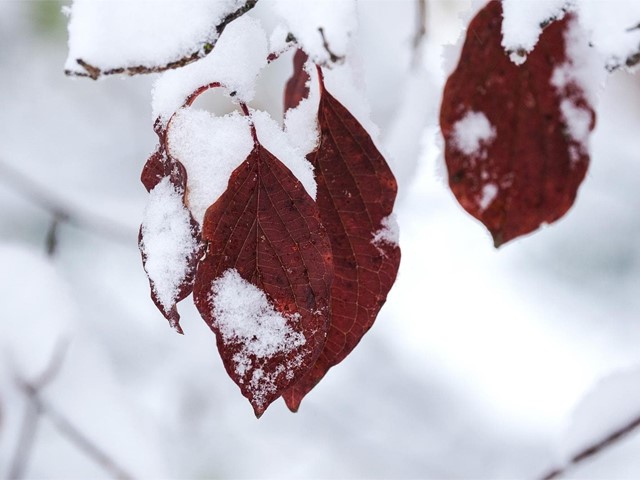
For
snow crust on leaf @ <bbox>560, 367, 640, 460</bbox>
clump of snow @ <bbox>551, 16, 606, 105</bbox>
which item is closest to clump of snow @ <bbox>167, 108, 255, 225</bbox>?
clump of snow @ <bbox>551, 16, 606, 105</bbox>

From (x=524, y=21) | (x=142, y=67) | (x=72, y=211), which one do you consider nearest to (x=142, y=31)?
(x=142, y=67)

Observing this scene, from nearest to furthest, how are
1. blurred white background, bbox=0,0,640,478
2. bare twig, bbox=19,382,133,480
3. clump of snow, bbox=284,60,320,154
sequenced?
clump of snow, bbox=284,60,320,154 < bare twig, bbox=19,382,133,480 < blurred white background, bbox=0,0,640,478

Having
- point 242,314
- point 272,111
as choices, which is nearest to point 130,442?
point 272,111

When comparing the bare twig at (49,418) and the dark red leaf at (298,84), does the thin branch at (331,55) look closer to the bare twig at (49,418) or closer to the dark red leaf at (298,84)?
the dark red leaf at (298,84)

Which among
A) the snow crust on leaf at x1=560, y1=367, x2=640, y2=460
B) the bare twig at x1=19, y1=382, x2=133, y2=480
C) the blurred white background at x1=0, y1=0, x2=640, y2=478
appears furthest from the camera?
the blurred white background at x1=0, y1=0, x2=640, y2=478

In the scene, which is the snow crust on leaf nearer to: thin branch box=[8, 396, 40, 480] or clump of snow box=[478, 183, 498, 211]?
clump of snow box=[478, 183, 498, 211]

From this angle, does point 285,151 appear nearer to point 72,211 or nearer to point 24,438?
point 24,438

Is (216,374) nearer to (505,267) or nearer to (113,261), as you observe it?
(113,261)
